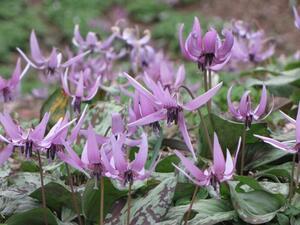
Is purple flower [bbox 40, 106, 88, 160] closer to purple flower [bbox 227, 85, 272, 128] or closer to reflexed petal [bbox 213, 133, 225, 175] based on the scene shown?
reflexed petal [bbox 213, 133, 225, 175]

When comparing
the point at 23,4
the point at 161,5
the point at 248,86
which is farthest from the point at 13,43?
the point at 248,86

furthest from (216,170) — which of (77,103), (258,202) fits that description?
(77,103)

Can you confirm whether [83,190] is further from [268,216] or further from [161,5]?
[161,5]

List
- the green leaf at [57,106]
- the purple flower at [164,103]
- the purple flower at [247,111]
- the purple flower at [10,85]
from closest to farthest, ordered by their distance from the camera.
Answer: the purple flower at [164,103], the purple flower at [247,111], the purple flower at [10,85], the green leaf at [57,106]

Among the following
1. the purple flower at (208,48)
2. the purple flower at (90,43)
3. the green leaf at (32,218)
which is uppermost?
the purple flower at (208,48)

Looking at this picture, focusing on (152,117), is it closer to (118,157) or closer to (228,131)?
(118,157)

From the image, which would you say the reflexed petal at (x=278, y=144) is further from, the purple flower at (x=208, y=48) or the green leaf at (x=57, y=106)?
the green leaf at (x=57, y=106)

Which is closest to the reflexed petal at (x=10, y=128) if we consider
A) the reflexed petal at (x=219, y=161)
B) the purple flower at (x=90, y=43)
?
the reflexed petal at (x=219, y=161)
